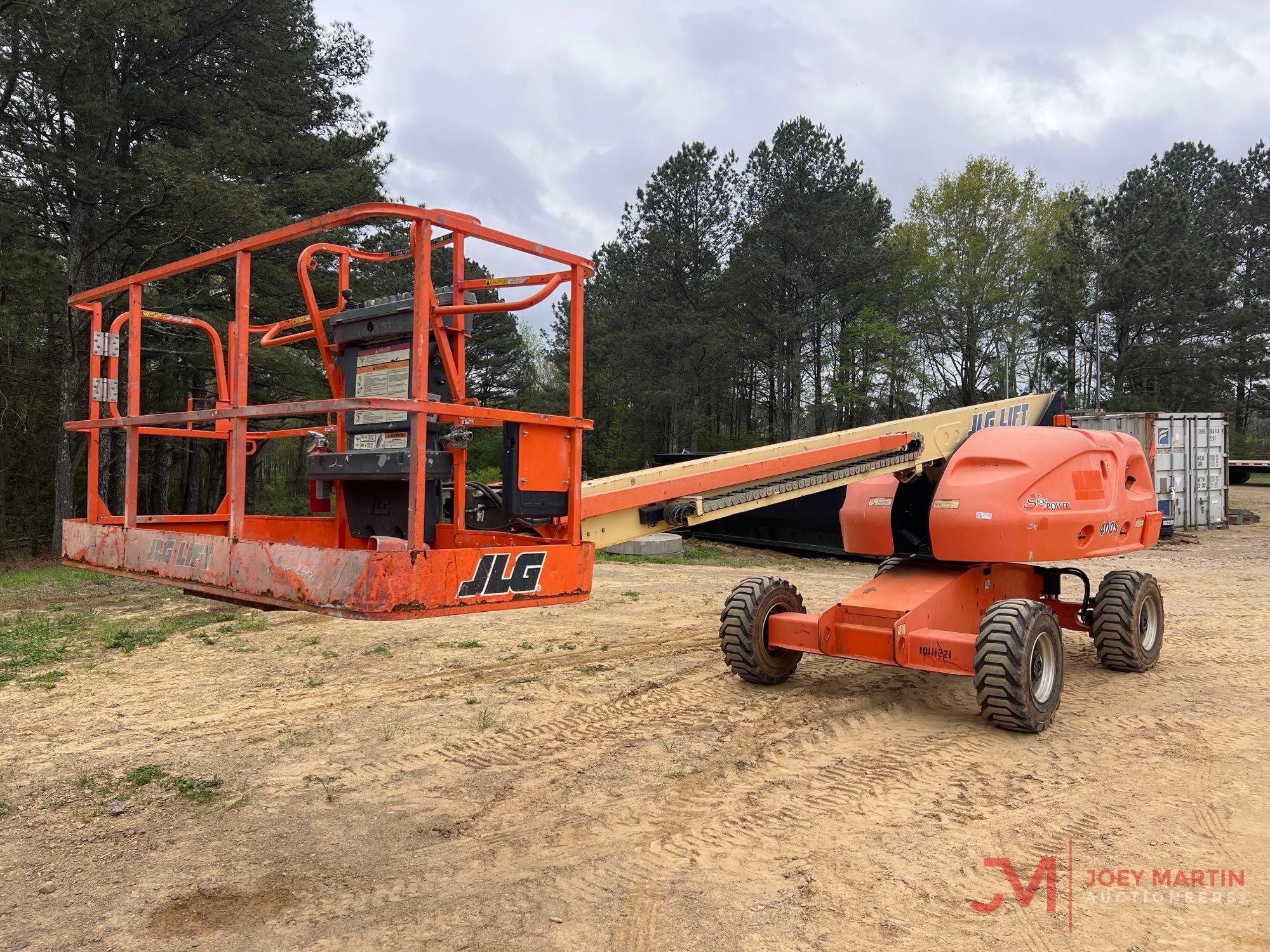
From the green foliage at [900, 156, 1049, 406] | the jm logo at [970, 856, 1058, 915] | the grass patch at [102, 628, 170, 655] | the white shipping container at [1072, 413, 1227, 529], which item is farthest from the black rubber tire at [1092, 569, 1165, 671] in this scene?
the green foliage at [900, 156, 1049, 406]

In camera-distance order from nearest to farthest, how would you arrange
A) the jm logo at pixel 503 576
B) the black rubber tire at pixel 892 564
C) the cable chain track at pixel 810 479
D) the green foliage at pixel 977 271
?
the jm logo at pixel 503 576 < the cable chain track at pixel 810 479 < the black rubber tire at pixel 892 564 < the green foliage at pixel 977 271

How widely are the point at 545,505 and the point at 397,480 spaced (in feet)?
2.73

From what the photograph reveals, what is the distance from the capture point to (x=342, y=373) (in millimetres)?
4727

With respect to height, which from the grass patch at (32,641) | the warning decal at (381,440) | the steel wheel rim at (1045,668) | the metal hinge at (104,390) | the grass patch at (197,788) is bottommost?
the grass patch at (197,788)

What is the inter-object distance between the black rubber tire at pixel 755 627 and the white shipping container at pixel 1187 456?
1541cm

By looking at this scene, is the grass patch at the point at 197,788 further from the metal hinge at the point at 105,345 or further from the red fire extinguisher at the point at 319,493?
the metal hinge at the point at 105,345

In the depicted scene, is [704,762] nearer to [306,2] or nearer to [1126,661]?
[1126,661]

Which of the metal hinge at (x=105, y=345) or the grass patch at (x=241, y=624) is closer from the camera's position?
the metal hinge at (x=105, y=345)

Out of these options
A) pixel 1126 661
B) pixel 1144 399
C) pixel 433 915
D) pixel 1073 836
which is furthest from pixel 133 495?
pixel 1144 399

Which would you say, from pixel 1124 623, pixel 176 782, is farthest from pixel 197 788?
pixel 1124 623

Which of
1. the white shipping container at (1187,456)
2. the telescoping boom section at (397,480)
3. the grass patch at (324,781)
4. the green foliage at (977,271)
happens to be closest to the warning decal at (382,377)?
the telescoping boom section at (397,480)

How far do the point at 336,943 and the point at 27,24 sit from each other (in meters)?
16.8

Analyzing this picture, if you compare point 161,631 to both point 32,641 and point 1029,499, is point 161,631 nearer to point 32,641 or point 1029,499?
point 32,641

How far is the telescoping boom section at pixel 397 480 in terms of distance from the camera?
341cm
